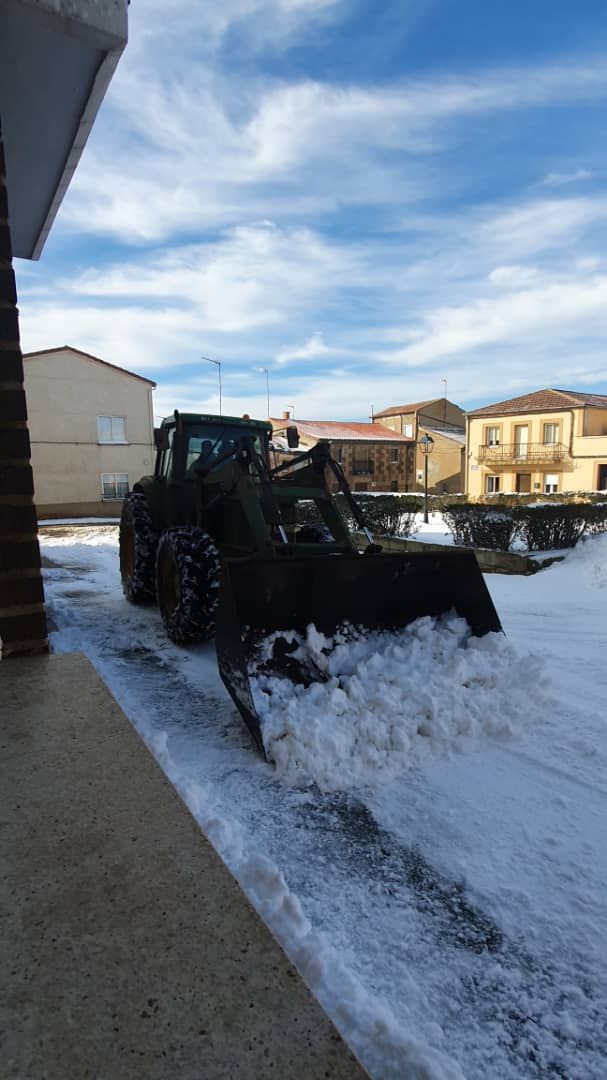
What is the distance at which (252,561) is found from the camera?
3133mm

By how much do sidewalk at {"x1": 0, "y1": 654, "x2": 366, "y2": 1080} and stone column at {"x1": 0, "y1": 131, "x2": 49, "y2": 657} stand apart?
1.49m

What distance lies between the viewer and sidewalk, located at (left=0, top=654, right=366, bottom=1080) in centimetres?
108

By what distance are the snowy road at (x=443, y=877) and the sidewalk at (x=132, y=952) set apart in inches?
14.2

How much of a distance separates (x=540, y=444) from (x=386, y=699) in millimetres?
30445

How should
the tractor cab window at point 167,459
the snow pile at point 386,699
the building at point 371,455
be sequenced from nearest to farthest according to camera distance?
the snow pile at point 386,699 < the tractor cab window at point 167,459 < the building at point 371,455

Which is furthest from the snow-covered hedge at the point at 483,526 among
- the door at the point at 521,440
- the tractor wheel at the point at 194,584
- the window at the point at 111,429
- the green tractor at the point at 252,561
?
the door at the point at 521,440

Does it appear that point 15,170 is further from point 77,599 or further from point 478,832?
point 478,832

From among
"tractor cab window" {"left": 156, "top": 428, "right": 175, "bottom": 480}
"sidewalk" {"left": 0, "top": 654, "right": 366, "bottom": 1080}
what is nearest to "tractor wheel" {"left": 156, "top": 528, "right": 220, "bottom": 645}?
"tractor cab window" {"left": 156, "top": 428, "right": 175, "bottom": 480}

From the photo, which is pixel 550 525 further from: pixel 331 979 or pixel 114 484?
pixel 114 484

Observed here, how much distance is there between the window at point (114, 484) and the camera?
71.4 feet

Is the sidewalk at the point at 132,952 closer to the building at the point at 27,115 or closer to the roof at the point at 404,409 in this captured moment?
the building at the point at 27,115

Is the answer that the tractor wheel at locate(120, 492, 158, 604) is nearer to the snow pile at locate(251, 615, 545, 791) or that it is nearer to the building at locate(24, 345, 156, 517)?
the snow pile at locate(251, 615, 545, 791)

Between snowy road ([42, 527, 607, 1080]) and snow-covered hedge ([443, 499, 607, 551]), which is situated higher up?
snow-covered hedge ([443, 499, 607, 551])

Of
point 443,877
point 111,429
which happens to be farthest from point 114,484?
point 443,877
